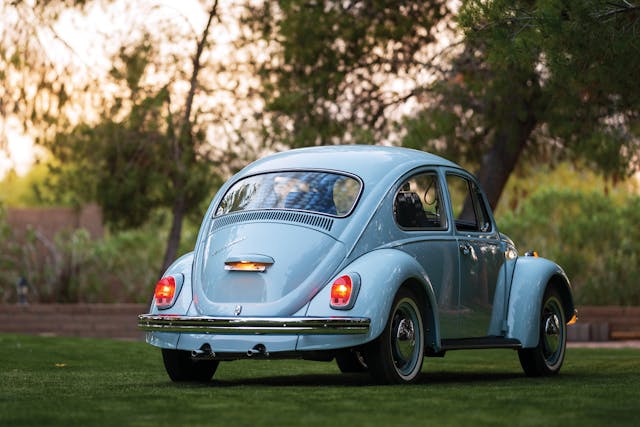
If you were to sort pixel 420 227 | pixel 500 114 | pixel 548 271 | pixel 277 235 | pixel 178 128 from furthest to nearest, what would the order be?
pixel 178 128, pixel 500 114, pixel 548 271, pixel 420 227, pixel 277 235

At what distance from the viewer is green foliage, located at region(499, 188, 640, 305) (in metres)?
27.9

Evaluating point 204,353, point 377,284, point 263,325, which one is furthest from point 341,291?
point 204,353

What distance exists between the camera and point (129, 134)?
24.3m

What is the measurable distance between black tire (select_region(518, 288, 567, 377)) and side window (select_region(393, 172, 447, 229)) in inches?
59.5

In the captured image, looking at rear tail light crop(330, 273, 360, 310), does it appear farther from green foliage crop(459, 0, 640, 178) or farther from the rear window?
green foliage crop(459, 0, 640, 178)

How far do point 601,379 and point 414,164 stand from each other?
241 cm

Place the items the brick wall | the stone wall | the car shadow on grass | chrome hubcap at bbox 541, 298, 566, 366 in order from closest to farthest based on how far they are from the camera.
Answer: the car shadow on grass → chrome hubcap at bbox 541, 298, 566, 366 → the brick wall → the stone wall

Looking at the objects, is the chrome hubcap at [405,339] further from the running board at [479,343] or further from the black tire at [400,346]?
the running board at [479,343]

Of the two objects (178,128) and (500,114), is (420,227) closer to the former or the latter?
(500,114)

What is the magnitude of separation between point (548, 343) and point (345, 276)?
125 inches

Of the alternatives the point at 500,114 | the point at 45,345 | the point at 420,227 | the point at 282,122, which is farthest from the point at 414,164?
the point at 282,122

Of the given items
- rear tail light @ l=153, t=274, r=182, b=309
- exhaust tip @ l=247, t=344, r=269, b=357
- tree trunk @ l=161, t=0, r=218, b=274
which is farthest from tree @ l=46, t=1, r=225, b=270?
exhaust tip @ l=247, t=344, r=269, b=357

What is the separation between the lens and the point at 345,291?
9.48 m

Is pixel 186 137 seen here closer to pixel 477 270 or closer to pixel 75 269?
pixel 75 269
